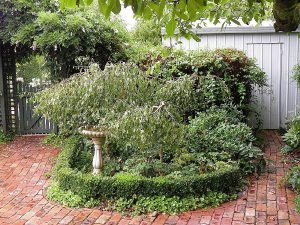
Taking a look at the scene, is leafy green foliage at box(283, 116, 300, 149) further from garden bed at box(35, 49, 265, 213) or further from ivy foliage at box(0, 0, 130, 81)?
ivy foliage at box(0, 0, 130, 81)

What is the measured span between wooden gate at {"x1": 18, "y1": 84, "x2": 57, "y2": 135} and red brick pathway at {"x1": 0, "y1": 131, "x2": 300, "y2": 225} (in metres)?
2.80

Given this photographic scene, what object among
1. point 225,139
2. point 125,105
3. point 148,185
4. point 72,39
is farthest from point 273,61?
point 148,185

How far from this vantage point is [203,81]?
304 inches

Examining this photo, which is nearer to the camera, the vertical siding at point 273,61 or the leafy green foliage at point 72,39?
the leafy green foliage at point 72,39

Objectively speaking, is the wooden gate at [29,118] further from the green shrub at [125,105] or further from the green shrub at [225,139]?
the green shrub at [225,139]

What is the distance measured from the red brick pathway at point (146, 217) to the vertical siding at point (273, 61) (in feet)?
9.75

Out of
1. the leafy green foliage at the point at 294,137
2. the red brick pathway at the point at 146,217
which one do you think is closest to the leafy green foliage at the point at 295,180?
the red brick pathway at the point at 146,217

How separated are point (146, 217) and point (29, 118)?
5654 mm

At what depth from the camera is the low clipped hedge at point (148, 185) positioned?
5047 mm

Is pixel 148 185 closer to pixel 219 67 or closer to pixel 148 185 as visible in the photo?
pixel 148 185

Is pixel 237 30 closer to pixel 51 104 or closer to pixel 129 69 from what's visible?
pixel 129 69

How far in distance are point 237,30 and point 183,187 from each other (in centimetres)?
533

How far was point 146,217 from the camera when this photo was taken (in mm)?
4730

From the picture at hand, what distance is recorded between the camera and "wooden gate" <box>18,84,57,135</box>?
9.33 meters
